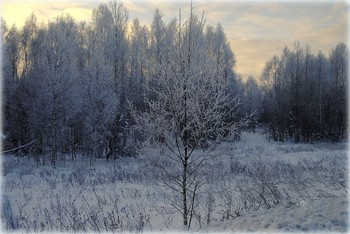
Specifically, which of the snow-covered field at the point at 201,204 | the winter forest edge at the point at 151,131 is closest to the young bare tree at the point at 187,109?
the winter forest edge at the point at 151,131

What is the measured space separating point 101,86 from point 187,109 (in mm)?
19310

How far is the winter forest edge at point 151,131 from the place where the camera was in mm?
7461

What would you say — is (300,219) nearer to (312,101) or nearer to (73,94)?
(73,94)

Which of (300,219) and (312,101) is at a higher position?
(312,101)

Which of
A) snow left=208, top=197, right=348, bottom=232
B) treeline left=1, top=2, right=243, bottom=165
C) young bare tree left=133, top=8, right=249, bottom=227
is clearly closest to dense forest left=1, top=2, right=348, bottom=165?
treeline left=1, top=2, right=243, bottom=165

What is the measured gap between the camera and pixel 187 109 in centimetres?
736

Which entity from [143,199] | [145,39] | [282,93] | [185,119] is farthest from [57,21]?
[185,119]

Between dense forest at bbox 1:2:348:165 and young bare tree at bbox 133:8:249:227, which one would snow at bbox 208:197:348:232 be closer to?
young bare tree at bbox 133:8:249:227

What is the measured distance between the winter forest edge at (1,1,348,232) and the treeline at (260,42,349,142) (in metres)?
0.15

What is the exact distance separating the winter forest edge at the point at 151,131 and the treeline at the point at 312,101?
15 cm

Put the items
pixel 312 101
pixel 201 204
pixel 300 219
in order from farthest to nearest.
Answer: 1. pixel 312 101
2. pixel 201 204
3. pixel 300 219

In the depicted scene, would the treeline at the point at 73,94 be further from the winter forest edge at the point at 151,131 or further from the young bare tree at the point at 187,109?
the young bare tree at the point at 187,109

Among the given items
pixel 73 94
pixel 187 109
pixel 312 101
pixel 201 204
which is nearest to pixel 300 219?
pixel 187 109

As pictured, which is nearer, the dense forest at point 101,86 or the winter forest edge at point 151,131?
the winter forest edge at point 151,131
